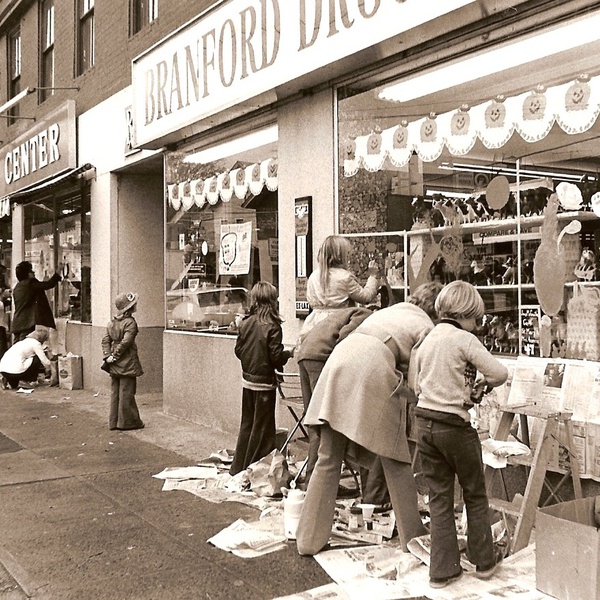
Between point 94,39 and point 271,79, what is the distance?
6568mm

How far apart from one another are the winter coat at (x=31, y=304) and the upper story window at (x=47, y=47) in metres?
4.06

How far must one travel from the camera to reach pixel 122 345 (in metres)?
9.07

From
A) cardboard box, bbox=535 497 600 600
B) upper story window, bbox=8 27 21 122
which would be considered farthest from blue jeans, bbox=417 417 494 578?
upper story window, bbox=8 27 21 122

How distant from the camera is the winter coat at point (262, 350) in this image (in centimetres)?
656

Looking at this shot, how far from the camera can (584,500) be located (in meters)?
4.44

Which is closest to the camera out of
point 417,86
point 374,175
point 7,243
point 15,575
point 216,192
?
point 15,575

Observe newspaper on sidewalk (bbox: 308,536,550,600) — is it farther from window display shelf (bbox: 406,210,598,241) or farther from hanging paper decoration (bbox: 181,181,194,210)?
hanging paper decoration (bbox: 181,181,194,210)

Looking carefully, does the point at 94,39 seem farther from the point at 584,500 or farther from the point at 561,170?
the point at 584,500

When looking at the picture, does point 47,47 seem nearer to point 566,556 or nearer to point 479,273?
point 479,273

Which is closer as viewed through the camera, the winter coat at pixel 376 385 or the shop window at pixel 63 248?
the winter coat at pixel 376 385

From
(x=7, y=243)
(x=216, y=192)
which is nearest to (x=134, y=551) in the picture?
(x=216, y=192)

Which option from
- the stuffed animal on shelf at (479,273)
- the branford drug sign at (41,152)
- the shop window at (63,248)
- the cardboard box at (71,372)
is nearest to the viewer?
the stuffed animal on shelf at (479,273)

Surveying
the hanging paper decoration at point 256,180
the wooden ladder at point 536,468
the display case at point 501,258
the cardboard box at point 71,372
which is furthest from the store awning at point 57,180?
the wooden ladder at point 536,468

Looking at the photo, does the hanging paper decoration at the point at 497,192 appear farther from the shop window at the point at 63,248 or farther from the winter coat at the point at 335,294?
the shop window at the point at 63,248
